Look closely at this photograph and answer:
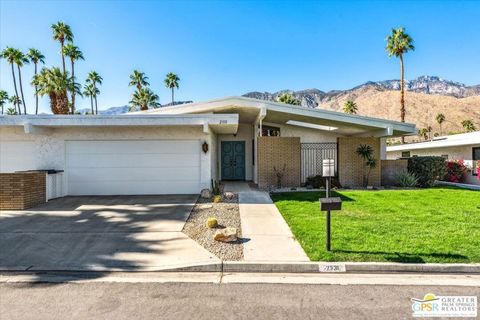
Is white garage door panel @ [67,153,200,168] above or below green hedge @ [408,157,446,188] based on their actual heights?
above

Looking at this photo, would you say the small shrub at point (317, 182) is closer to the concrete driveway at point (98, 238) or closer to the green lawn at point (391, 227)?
the green lawn at point (391, 227)

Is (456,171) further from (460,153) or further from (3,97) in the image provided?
(3,97)

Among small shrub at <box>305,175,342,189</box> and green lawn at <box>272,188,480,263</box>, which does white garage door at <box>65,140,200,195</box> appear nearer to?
green lawn at <box>272,188,480,263</box>

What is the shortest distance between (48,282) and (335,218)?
20.8 feet

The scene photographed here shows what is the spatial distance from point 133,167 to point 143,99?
34.2 meters

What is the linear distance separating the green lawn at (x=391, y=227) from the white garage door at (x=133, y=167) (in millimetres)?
4009

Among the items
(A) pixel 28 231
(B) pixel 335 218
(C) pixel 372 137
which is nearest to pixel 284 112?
(C) pixel 372 137

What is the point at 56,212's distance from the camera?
8398mm

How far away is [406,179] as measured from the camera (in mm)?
14031

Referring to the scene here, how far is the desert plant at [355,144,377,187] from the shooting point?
13357 mm

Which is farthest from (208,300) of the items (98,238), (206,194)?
(206,194)

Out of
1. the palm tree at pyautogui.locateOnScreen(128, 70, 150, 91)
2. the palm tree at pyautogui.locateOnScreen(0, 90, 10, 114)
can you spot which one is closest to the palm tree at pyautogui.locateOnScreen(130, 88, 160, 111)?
the palm tree at pyautogui.locateOnScreen(128, 70, 150, 91)

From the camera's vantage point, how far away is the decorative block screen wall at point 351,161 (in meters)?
13.7

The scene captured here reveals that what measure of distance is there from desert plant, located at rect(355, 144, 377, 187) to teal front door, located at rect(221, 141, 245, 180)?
6301 millimetres
